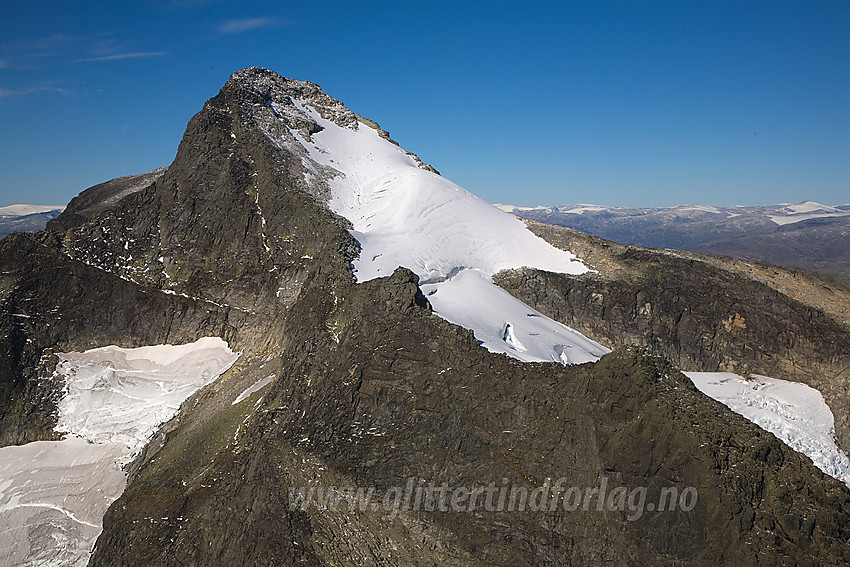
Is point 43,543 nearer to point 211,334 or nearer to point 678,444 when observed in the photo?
point 211,334

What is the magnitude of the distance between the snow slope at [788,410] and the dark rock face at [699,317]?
0.58 meters

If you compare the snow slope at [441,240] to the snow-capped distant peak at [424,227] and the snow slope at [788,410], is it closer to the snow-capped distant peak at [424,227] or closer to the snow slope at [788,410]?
the snow-capped distant peak at [424,227]

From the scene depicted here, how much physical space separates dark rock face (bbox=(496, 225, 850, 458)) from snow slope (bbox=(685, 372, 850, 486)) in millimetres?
584

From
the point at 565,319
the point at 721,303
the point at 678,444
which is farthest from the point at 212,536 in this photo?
the point at 721,303

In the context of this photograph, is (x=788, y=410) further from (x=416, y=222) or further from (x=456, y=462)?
(x=416, y=222)

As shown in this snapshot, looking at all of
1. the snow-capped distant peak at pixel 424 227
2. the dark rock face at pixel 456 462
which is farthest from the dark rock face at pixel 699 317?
the dark rock face at pixel 456 462

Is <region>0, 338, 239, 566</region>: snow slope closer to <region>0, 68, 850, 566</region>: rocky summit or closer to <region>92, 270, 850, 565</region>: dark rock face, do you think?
<region>0, 68, 850, 566</region>: rocky summit

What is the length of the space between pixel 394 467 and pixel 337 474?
1.97 metres

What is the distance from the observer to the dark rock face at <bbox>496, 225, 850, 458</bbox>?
29.3 meters

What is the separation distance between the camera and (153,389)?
3238 centimetres

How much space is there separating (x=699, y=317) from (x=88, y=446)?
37.0m

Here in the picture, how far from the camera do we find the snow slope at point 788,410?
24.9 meters

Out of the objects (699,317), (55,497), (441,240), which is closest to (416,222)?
(441,240)

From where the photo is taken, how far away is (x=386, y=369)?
21109mm
